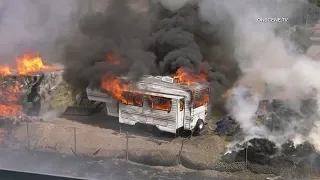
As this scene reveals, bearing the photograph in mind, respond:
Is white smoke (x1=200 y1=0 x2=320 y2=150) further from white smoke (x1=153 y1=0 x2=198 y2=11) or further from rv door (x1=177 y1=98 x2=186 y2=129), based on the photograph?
rv door (x1=177 y1=98 x2=186 y2=129)

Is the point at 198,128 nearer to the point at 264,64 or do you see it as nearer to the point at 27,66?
the point at 264,64

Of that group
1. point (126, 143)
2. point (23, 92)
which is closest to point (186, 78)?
point (126, 143)

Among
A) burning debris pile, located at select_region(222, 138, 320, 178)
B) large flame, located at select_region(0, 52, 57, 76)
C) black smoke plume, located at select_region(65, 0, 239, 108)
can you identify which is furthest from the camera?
large flame, located at select_region(0, 52, 57, 76)

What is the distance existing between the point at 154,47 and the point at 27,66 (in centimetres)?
534

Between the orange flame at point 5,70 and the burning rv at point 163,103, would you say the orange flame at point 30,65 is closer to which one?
the orange flame at point 5,70

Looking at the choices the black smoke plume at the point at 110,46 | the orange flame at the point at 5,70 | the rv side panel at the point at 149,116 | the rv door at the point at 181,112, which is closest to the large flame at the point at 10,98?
the orange flame at the point at 5,70

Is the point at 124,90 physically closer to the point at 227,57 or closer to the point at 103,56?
the point at 103,56

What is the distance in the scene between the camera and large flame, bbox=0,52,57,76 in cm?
1631

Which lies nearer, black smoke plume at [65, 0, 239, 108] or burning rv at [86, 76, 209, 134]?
burning rv at [86, 76, 209, 134]

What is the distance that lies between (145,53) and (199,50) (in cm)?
208

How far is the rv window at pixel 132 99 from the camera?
513 inches

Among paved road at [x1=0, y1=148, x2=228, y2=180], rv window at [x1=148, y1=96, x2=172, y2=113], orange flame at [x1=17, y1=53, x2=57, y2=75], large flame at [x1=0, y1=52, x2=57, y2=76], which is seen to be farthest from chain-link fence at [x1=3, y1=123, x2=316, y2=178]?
orange flame at [x1=17, y1=53, x2=57, y2=75]

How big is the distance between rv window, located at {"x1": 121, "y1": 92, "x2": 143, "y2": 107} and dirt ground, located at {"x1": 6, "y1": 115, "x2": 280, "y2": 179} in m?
0.88

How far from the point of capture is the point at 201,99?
518 inches
